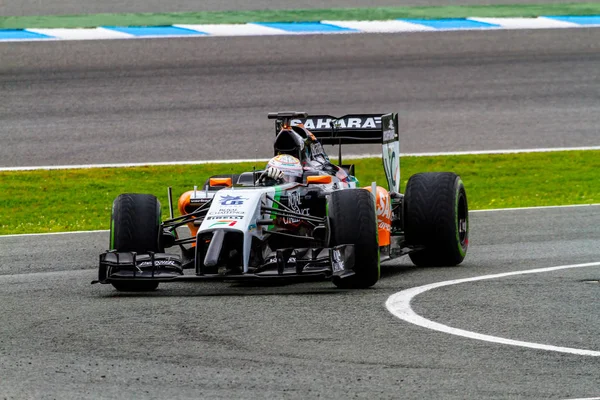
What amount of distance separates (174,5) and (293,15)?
8.46 feet

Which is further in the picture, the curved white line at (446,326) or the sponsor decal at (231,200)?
the sponsor decal at (231,200)

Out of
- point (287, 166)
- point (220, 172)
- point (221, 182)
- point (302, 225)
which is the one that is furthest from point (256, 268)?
point (220, 172)

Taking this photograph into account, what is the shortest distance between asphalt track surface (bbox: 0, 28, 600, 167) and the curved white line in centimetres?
865

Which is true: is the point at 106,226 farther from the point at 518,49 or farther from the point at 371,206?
the point at 518,49

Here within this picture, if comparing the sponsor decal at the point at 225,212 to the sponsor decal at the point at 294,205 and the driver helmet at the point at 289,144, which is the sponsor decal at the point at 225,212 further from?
the driver helmet at the point at 289,144

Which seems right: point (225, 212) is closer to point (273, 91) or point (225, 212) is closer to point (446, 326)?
point (446, 326)

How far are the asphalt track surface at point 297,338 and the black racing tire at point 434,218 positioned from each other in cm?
25

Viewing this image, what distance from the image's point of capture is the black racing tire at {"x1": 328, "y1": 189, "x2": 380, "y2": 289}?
991 cm

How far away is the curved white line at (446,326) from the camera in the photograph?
750cm

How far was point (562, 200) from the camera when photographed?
17.1 metres

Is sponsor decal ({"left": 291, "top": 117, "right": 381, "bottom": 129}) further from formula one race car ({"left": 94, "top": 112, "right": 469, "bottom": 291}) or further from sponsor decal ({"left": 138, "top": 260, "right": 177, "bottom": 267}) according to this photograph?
sponsor decal ({"left": 138, "top": 260, "right": 177, "bottom": 267})

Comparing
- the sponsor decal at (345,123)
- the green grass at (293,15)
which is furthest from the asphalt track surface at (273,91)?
the sponsor decal at (345,123)

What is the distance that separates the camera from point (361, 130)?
12578 mm

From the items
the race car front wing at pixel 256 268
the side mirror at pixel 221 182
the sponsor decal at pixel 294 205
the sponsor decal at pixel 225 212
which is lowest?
the race car front wing at pixel 256 268
